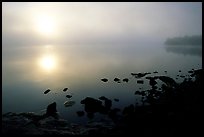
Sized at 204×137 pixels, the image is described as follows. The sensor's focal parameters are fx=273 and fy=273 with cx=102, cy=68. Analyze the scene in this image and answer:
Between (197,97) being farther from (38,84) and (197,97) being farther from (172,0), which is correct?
(38,84)

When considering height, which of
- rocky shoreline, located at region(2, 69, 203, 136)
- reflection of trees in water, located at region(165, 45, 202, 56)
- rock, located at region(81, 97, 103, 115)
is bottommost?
rocky shoreline, located at region(2, 69, 203, 136)

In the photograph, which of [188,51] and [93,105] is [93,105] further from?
[188,51]

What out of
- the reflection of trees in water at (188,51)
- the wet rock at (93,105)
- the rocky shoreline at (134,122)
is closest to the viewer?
the rocky shoreline at (134,122)

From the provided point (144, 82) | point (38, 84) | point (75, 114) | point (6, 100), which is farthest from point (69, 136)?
point (38, 84)

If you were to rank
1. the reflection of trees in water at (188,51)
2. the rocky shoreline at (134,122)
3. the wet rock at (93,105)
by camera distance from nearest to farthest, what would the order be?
the rocky shoreline at (134,122), the wet rock at (93,105), the reflection of trees in water at (188,51)

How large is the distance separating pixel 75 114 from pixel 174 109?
16.8ft

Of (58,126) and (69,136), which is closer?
(69,136)

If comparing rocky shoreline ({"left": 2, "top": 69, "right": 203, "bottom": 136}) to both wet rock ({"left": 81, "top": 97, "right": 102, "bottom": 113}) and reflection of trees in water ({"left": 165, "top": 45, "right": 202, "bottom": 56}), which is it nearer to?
wet rock ({"left": 81, "top": 97, "right": 102, "bottom": 113})

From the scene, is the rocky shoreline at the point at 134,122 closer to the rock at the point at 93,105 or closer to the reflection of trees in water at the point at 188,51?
the rock at the point at 93,105

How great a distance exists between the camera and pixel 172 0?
21.1 ft

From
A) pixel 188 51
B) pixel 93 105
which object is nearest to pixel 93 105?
pixel 93 105

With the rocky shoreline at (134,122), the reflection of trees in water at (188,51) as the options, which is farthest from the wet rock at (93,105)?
the reflection of trees in water at (188,51)

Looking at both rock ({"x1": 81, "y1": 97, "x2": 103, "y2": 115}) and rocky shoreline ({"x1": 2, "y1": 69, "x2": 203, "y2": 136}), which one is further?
rock ({"x1": 81, "y1": 97, "x2": 103, "y2": 115})

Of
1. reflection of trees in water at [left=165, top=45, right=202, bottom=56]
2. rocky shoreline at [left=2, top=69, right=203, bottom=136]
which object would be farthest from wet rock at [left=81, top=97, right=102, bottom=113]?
reflection of trees in water at [left=165, top=45, right=202, bottom=56]
